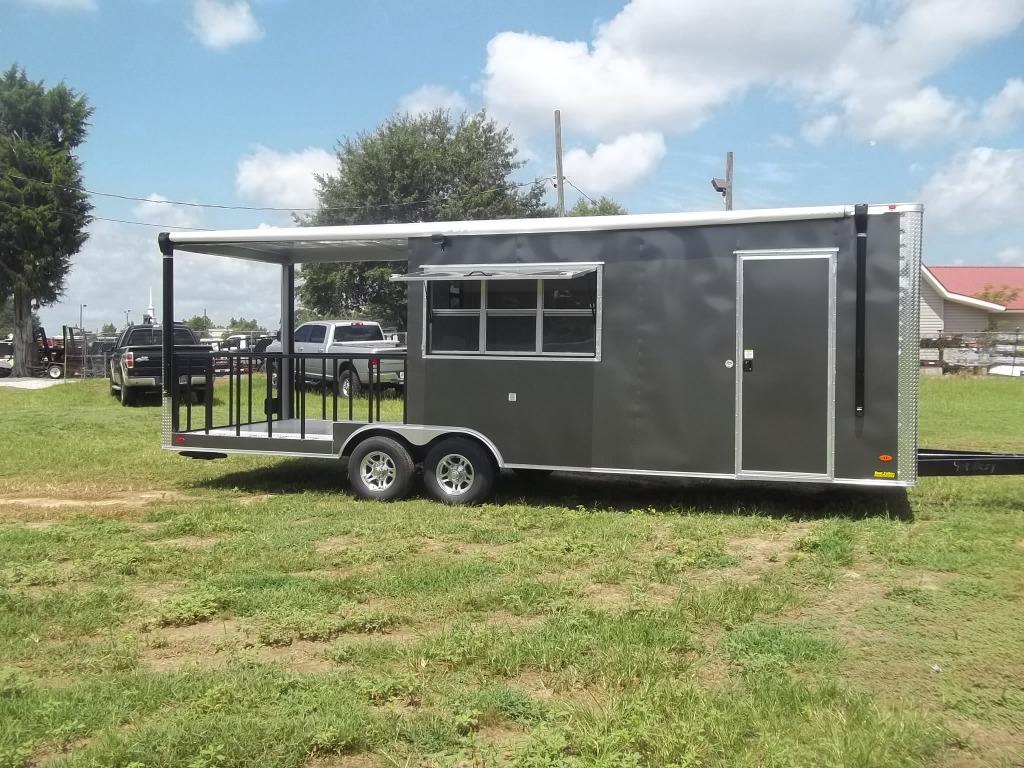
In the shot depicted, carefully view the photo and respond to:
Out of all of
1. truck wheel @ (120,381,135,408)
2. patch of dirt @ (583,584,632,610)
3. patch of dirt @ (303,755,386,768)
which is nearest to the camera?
patch of dirt @ (303,755,386,768)

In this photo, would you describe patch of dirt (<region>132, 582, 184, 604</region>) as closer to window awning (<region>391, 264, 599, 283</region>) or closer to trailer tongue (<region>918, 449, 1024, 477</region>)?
window awning (<region>391, 264, 599, 283</region>)

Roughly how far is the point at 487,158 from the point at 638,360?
28.1 meters

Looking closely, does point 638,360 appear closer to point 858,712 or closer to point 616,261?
point 616,261

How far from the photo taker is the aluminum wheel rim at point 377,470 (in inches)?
342

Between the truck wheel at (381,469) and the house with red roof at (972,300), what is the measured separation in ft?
91.0

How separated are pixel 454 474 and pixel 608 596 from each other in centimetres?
327

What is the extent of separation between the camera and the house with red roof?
34.2 m

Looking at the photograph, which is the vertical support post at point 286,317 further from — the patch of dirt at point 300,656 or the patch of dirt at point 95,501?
the patch of dirt at point 300,656

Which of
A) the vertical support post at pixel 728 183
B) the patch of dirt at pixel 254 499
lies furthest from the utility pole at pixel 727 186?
the patch of dirt at pixel 254 499

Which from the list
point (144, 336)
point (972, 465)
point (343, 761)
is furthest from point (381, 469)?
point (144, 336)

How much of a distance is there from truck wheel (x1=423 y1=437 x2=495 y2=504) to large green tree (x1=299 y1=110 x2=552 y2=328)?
25135 millimetres

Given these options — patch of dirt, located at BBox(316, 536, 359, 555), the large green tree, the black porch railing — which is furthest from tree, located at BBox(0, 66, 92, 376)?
patch of dirt, located at BBox(316, 536, 359, 555)

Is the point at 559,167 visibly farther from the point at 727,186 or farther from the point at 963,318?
the point at 963,318

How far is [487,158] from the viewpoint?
3472 cm
